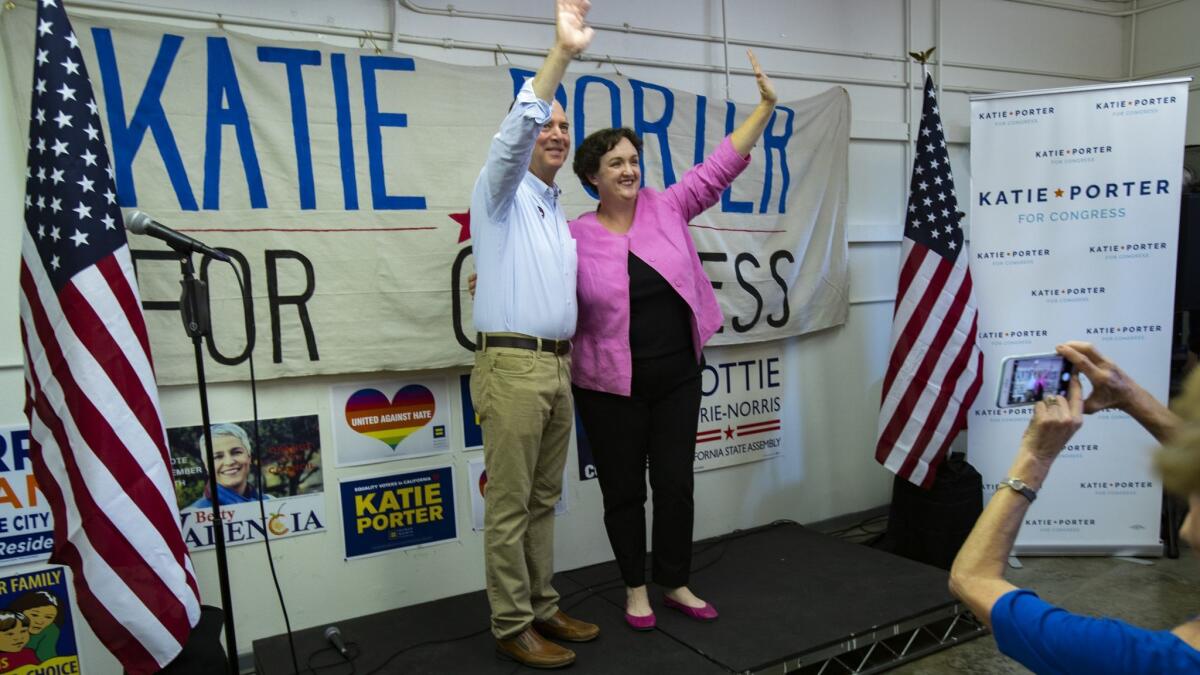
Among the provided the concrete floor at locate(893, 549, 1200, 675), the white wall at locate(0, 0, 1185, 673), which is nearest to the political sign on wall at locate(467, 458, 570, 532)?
the white wall at locate(0, 0, 1185, 673)

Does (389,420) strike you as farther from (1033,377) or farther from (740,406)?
(1033,377)

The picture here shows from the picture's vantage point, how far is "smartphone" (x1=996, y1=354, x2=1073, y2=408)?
1.18 meters

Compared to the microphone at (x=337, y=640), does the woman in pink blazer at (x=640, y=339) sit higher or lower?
Result: higher

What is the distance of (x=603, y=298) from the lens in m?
2.24

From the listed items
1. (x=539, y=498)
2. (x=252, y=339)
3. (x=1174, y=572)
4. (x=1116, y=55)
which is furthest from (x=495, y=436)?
(x=1116, y=55)

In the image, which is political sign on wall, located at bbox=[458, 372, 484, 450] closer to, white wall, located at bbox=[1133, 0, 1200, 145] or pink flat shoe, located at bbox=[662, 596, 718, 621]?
pink flat shoe, located at bbox=[662, 596, 718, 621]

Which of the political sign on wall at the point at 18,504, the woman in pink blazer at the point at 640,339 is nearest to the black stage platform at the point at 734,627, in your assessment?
the woman in pink blazer at the point at 640,339

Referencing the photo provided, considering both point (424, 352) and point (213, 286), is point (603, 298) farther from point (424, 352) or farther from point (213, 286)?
point (213, 286)

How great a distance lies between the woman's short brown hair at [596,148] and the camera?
229 centimetres

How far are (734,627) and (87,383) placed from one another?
187cm

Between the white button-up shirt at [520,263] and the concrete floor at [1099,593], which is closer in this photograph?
the white button-up shirt at [520,263]

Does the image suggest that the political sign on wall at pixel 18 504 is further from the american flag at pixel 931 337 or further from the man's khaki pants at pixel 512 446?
the american flag at pixel 931 337

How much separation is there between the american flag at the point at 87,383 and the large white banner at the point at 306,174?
315 millimetres

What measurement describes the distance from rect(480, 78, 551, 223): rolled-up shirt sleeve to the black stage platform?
128 cm
